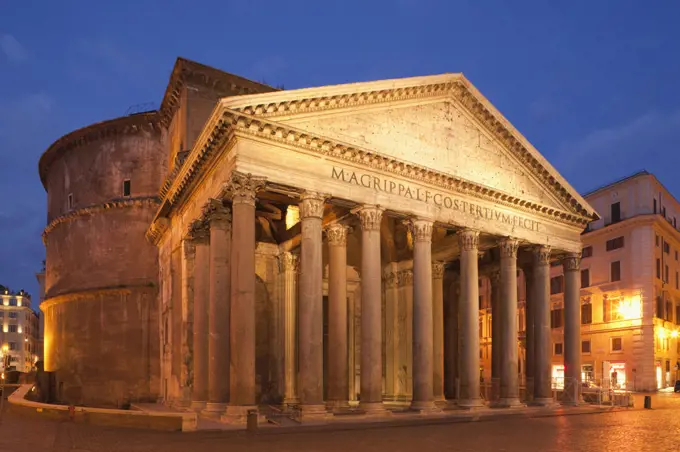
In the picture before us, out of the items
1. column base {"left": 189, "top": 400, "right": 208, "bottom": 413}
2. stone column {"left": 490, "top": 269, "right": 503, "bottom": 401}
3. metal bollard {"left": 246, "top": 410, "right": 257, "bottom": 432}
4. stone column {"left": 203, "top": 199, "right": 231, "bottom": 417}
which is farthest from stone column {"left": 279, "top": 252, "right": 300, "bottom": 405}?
stone column {"left": 490, "top": 269, "right": 503, "bottom": 401}

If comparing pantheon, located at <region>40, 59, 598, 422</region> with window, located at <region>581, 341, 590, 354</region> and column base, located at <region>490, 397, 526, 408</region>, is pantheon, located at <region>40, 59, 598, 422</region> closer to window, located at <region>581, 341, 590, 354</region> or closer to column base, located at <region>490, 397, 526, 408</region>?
column base, located at <region>490, 397, 526, 408</region>

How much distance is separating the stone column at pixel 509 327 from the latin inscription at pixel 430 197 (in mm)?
928

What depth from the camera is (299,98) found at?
57.7 ft

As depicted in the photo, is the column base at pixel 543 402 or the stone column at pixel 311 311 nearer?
the stone column at pixel 311 311

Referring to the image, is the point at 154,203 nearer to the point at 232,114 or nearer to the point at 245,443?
the point at 232,114

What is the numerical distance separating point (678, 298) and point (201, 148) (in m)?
37.0

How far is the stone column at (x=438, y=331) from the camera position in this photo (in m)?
25.3

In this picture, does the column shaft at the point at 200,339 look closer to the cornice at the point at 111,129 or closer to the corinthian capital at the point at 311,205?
the corinthian capital at the point at 311,205

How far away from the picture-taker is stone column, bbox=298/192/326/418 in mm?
17156

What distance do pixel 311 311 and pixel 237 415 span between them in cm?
337

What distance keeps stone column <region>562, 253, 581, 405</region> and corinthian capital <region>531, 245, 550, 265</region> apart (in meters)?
1.98

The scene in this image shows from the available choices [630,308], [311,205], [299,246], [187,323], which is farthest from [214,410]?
[630,308]

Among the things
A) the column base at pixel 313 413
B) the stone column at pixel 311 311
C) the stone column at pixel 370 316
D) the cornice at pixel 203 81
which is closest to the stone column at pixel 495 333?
the stone column at pixel 370 316

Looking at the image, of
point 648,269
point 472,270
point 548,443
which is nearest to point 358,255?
point 472,270
